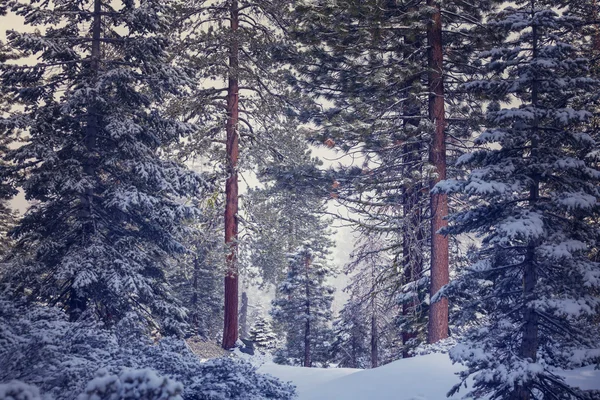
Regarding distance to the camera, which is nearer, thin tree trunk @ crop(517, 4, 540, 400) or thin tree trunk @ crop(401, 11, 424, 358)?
thin tree trunk @ crop(517, 4, 540, 400)

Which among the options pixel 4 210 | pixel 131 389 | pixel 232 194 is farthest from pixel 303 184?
pixel 4 210

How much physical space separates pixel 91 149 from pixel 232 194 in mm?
5169

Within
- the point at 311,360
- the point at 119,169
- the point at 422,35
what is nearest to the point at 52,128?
the point at 119,169

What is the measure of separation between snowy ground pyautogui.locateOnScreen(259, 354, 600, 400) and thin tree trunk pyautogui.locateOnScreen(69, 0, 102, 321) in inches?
237

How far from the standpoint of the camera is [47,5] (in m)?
10.7

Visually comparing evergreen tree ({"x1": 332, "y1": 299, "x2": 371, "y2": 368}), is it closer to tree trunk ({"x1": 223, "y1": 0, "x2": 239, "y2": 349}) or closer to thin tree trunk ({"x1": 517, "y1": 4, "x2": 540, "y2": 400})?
tree trunk ({"x1": 223, "y1": 0, "x2": 239, "y2": 349})

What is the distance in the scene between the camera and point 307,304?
25828mm

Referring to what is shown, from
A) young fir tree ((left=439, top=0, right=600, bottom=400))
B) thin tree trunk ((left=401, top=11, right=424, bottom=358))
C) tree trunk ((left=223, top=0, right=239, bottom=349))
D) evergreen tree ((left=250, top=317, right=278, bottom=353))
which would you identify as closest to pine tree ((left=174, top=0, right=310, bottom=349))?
tree trunk ((left=223, top=0, right=239, bottom=349))

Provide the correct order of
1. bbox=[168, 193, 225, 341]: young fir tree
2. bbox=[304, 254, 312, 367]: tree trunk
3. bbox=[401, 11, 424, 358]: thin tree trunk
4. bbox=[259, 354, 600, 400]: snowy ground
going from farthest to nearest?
bbox=[168, 193, 225, 341]: young fir tree → bbox=[304, 254, 312, 367]: tree trunk → bbox=[401, 11, 424, 358]: thin tree trunk → bbox=[259, 354, 600, 400]: snowy ground

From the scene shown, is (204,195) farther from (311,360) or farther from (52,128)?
(311,360)

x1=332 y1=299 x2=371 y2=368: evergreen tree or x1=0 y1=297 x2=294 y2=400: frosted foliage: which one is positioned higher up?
x1=0 y1=297 x2=294 y2=400: frosted foliage

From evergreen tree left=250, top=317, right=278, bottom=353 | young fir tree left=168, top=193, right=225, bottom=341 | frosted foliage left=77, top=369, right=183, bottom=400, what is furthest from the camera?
evergreen tree left=250, top=317, right=278, bottom=353

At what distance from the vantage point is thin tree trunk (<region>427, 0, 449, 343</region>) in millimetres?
10352

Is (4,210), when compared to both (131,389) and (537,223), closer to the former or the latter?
(131,389)
